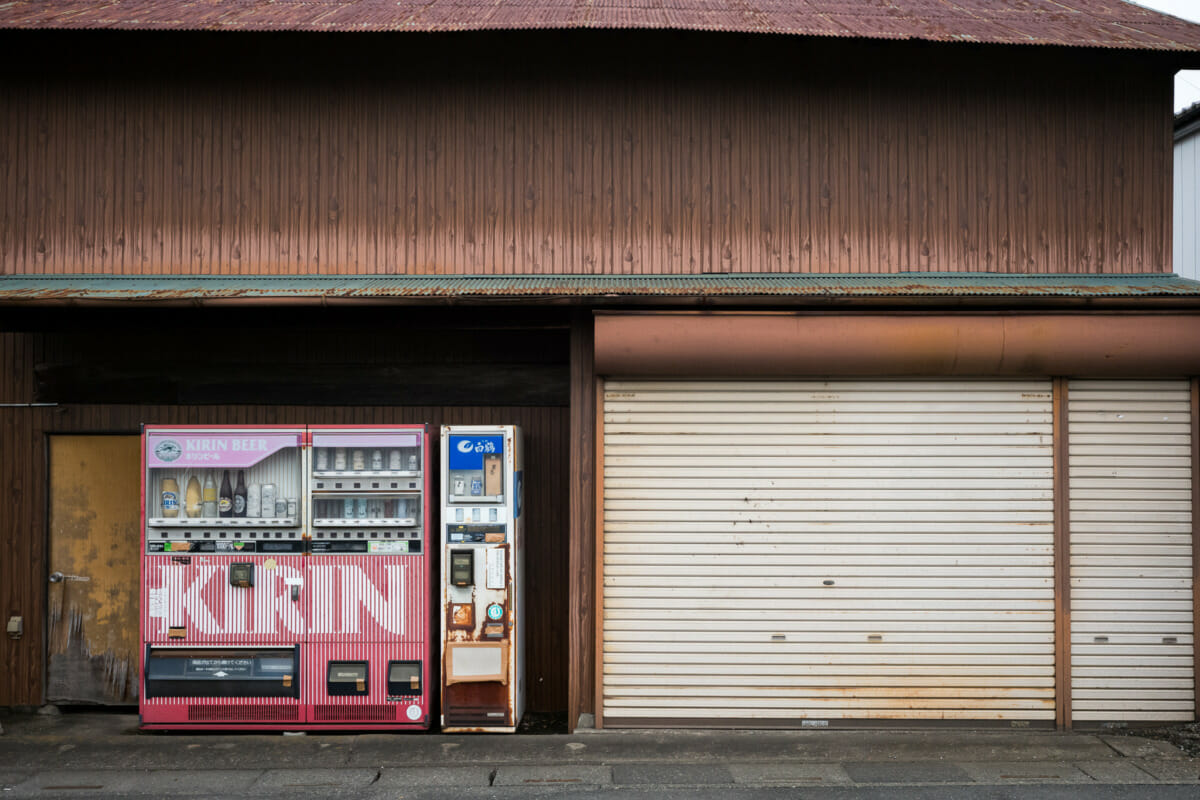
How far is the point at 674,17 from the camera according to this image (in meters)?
7.95

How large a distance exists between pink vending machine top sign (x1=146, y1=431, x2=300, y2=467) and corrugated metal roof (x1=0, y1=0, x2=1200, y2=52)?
12.0 feet

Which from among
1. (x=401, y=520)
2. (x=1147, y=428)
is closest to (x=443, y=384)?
(x=401, y=520)

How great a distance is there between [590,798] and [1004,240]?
605 centimetres

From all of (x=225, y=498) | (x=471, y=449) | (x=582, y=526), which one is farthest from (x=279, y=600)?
(x=582, y=526)

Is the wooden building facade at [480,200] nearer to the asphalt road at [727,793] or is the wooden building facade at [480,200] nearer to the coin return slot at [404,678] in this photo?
the coin return slot at [404,678]

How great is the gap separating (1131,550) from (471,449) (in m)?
5.51

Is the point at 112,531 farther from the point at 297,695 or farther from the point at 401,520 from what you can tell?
the point at 401,520

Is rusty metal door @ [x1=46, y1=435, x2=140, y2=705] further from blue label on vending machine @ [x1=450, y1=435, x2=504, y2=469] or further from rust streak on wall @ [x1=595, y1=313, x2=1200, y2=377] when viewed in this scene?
rust streak on wall @ [x1=595, y1=313, x2=1200, y2=377]

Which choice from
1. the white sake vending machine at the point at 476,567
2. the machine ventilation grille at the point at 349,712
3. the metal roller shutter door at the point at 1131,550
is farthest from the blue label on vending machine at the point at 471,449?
the metal roller shutter door at the point at 1131,550

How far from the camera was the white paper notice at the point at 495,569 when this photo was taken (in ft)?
22.9

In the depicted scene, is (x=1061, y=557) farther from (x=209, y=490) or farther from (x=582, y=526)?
(x=209, y=490)

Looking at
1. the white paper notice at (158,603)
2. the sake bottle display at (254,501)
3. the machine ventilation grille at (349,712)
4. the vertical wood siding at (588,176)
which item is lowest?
the machine ventilation grille at (349,712)

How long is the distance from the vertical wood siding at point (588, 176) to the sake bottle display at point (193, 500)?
2078 mm

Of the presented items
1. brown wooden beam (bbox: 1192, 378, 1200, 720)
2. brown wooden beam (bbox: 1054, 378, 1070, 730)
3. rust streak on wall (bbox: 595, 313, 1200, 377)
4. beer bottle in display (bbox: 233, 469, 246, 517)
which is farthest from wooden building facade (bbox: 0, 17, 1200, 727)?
brown wooden beam (bbox: 1054, 378, 1070, 730)
